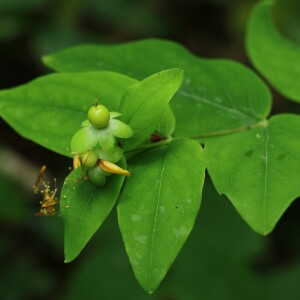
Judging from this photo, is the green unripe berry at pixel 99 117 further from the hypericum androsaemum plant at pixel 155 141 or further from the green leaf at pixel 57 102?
the green leaf at pixel 57 102

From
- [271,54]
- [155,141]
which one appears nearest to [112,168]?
[155,141]

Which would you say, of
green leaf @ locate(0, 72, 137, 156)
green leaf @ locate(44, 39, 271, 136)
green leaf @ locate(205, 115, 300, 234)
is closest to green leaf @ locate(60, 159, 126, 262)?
green leaf @ locate(0, 72, 137, 156)

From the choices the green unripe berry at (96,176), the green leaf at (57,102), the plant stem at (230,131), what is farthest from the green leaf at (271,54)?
the green unripe berry at (96,176)

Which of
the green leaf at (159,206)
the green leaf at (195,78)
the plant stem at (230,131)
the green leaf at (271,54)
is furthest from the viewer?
the green leaf at (271,54)

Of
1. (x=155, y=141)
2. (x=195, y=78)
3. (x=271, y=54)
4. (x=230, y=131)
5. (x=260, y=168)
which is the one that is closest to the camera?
(x=260, y=168)

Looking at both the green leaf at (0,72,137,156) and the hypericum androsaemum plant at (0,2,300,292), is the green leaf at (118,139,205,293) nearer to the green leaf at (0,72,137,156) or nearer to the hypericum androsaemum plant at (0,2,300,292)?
the hypericum androsaemum plant at (0,2,300,292)

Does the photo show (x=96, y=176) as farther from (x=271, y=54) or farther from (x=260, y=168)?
(x=271, y=54)
